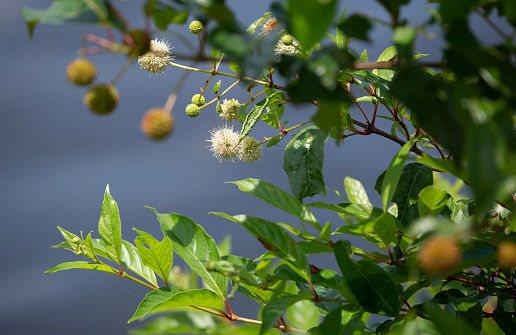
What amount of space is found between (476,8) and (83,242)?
77 cm

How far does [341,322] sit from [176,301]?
0.25 m

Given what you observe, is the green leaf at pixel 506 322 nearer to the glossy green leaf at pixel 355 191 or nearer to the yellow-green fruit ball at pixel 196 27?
the glossy green leaf at pixel 355 191

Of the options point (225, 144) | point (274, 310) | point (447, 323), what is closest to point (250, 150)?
point (225, 144)

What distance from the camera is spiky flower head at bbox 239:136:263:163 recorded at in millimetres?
1120

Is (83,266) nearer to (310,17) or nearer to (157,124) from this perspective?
(157,124)

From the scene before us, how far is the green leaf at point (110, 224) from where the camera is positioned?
0.87m

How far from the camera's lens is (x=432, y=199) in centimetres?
71

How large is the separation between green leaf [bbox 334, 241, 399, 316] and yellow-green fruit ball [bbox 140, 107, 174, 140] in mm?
316

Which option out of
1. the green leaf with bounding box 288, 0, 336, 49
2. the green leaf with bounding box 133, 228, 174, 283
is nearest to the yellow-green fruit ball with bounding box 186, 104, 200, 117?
the green leaf with bounding box 133, 228, 174, 283

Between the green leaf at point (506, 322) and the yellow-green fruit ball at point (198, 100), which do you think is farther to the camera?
the yellow-green fruit ball at point (198, 100)

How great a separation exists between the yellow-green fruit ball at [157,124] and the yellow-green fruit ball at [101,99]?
0.04m

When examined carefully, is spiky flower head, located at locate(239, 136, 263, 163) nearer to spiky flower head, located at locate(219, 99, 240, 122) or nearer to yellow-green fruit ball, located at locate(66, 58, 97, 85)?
spiky flower head, located at locate(219, 99, 240, 122)

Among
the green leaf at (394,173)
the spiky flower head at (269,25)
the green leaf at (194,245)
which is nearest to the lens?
the green leaf at (394,173)

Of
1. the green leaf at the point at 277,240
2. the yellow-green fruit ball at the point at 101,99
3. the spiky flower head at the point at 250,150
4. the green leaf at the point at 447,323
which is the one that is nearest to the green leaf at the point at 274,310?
the green leaf at the point at 277,240
